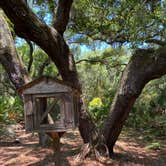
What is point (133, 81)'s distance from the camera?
216 inches

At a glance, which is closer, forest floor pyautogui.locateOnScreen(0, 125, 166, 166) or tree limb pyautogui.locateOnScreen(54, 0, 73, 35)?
tree limb pyautogui.locateOnScreen(54, 0, 73, 35)

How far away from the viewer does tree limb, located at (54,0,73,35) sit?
197 inches

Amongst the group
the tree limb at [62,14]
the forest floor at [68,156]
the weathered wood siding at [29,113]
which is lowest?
the forest floor at [68,156]

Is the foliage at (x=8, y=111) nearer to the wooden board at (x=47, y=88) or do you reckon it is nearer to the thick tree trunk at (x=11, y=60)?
the thick tree trunk at (x=11, y=60)

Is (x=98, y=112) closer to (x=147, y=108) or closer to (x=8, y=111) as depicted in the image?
(x=147, y=108)

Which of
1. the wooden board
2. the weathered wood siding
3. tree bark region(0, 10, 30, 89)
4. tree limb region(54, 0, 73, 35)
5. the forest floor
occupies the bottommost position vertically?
the forest floor

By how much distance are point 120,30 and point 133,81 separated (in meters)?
2.03

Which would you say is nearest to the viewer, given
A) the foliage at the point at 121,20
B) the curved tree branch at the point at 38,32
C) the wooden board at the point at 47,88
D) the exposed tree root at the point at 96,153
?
the wooden board at the point at 47,88

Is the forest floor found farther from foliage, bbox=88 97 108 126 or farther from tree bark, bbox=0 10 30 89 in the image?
foliage, bbox=88 97 108 126

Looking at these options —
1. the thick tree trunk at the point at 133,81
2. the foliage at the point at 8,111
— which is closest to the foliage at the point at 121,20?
the thick tree trunk at the point at 133,81

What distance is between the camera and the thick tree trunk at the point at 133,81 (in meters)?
5.29

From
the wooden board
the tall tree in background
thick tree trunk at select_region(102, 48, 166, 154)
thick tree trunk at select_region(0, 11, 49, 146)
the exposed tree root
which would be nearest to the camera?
the wooden board

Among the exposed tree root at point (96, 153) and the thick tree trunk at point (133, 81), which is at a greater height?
the thick tree trunk at point (133, 81)

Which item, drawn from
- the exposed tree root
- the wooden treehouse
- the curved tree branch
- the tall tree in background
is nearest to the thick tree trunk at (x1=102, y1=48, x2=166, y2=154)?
the tall tree in background
